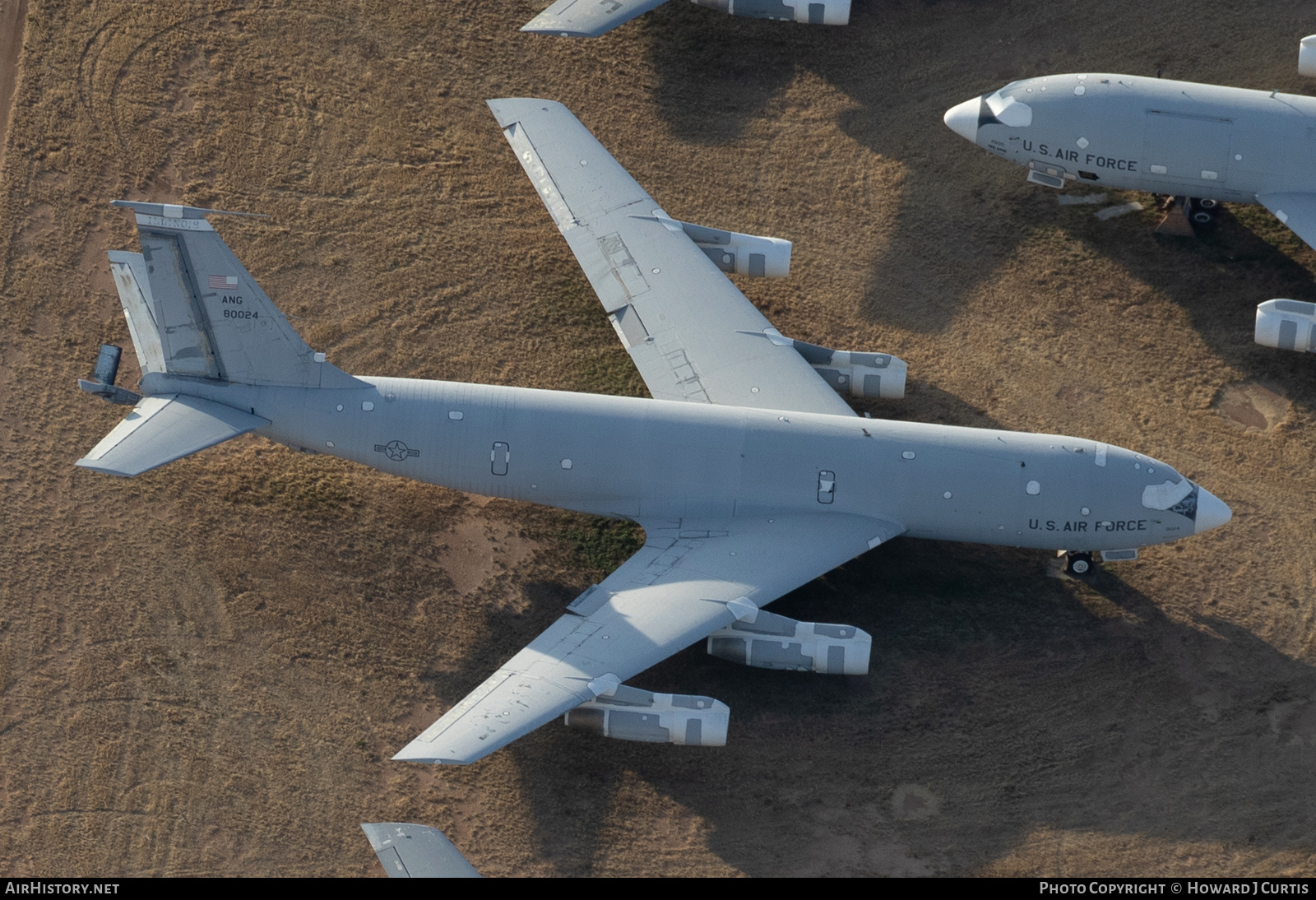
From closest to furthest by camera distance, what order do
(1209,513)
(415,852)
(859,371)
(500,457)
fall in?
(415,852), (1209,513), (500,457), (859,371)

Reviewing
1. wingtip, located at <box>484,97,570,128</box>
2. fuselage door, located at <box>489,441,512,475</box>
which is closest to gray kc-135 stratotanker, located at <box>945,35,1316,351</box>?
wingtip, located at <box>484,97,570,128</box>

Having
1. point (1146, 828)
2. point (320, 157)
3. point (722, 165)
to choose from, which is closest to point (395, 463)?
point (320, 157)

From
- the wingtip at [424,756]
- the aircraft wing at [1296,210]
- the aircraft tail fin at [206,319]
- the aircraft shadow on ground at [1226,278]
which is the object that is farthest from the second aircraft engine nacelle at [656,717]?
the aircraft wing at [1296,210]

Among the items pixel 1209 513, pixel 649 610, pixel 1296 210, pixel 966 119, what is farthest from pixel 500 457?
pixel 1296 210

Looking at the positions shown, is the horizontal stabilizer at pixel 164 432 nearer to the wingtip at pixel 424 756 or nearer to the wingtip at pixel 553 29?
the wingtip at pixel 424 756

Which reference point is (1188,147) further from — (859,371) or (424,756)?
(424,756)

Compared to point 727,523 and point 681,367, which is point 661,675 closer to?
→ point 727,523
